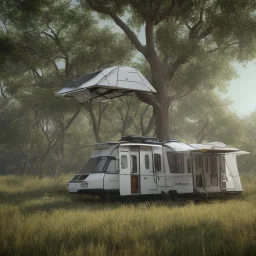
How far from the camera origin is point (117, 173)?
15492 millimetres

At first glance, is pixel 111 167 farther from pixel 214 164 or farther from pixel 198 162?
pixel 214 164

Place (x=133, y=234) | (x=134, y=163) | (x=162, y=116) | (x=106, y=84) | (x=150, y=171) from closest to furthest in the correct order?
(x=133, y=234) → (x=106, y=84) → (x=134, y=163) → (x=150, y=171) → (x=162, y=116)

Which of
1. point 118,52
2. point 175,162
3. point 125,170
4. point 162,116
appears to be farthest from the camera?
point 118,52

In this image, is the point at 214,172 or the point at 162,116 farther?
the point at 162,116

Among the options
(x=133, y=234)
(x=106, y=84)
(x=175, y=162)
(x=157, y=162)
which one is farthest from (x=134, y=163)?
(x=133, y=234)

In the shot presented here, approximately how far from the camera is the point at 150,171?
1611cm

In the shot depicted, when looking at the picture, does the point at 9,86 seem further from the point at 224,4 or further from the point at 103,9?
the point at 224,4

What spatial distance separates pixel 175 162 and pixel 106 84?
22.0 feet

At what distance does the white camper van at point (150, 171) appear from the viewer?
1528 centimetres

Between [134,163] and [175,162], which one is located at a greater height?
[175,162]

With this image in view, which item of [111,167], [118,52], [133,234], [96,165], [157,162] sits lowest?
[133,234]

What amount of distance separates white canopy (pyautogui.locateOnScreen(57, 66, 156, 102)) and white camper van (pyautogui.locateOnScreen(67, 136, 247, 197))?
3060 mm

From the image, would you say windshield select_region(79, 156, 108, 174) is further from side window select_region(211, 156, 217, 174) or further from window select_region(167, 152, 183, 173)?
side window select_region(211, 156, 217, 174)

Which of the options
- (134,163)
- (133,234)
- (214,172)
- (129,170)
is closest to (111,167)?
(129,170)
